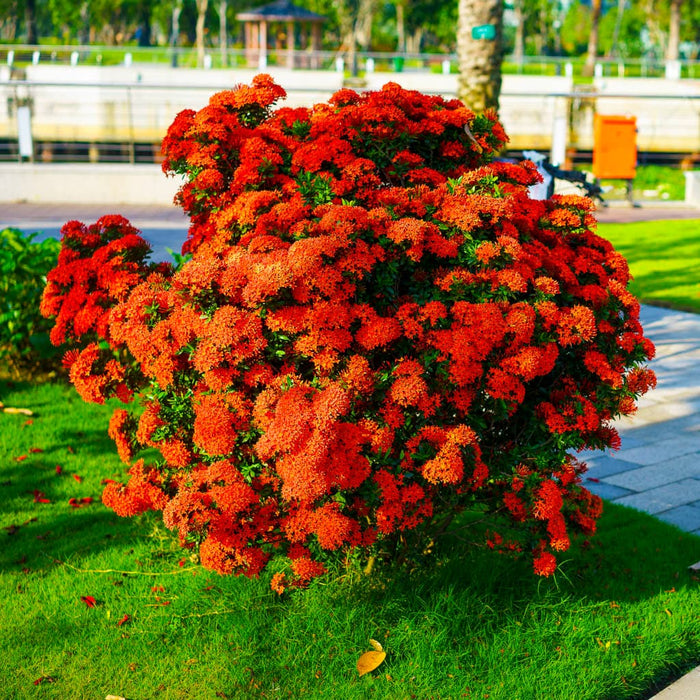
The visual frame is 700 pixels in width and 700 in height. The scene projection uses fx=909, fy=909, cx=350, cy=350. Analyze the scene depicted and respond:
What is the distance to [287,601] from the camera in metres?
3.92

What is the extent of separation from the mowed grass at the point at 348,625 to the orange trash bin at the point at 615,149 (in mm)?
14973

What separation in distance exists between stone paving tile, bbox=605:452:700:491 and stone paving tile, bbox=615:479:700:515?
0.23 feet

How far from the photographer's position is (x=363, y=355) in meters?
3.36

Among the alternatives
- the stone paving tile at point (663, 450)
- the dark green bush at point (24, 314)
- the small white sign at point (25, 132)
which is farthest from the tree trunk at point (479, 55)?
the small white sign at point (25, 132)

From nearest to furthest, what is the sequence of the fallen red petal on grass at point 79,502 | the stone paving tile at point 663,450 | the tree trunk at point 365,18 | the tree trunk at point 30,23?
the fallen red petal on grass at point 79,502
the stone paving tile at point 663,450
the tree trunk at point 365,18
the tree trunk at point 30,23

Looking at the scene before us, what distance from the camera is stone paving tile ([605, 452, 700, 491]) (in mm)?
5445

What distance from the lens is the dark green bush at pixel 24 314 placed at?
272 inches

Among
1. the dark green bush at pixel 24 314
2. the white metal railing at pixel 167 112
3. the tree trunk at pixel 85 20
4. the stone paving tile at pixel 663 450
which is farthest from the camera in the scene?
the tree trunk at pixel 85 20

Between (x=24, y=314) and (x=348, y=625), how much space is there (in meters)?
4.34

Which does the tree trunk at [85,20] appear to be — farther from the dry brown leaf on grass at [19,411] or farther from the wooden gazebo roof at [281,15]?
the dry brown leaf on grass at [19,411]

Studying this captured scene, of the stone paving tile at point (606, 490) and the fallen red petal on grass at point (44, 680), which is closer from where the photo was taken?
the fallen red petal on grass at point (44, 680)

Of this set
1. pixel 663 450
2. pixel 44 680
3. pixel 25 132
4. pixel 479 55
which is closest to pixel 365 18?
pixel 25 132

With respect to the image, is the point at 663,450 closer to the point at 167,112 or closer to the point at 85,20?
the point at 167,112

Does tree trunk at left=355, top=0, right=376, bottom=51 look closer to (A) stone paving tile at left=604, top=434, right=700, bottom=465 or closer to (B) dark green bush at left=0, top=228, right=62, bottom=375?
(B) dark green bush at left=0, top=228, right=62, bottom=375
